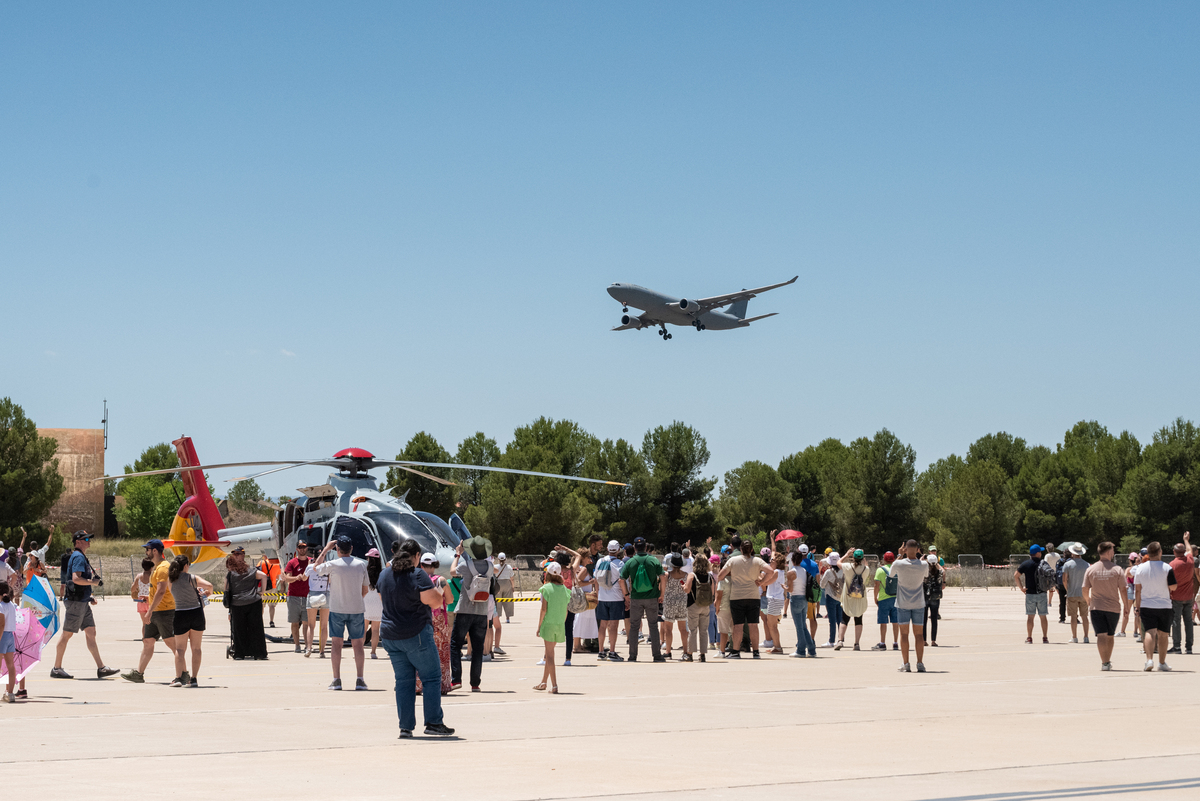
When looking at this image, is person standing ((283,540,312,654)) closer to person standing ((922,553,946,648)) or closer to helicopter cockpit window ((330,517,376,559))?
helicopter cockpit window ((330,517,376,559))

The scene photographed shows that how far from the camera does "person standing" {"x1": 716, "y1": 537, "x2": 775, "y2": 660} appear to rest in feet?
63.3

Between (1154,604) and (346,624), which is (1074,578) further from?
(346,624)

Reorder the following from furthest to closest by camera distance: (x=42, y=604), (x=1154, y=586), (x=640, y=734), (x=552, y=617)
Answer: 1. (x=1154, y=586)
2. (x=552, y=617)
3. (x=42, y=604)
4. (x=640, y=734)

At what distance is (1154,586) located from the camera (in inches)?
680

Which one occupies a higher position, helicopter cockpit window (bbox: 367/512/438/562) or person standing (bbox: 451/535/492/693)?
helicopter cockpit window (bbox: 367/512/438/562)

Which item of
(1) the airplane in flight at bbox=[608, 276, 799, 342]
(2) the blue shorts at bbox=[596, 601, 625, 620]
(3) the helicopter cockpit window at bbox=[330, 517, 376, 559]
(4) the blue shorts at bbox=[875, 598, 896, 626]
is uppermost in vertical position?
(1) the airplane in flight at bbox=[608, 276, 799, 342]

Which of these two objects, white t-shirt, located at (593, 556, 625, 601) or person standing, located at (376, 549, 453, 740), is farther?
white t-shirt, located at (593, 556, 625, 601)

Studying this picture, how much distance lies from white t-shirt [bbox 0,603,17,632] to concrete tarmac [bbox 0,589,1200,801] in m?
0.82

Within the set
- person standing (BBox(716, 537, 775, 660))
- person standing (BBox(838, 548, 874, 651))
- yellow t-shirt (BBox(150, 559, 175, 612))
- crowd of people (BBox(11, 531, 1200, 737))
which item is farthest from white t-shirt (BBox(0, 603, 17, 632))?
person standing (BBox(838, 548, 874, 651))

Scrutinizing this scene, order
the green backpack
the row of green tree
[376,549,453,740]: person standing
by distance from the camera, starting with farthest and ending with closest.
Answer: the row of green tree < the green backpack < [376,549,453,740]: person standing

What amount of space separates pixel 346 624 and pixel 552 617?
249 centimetres

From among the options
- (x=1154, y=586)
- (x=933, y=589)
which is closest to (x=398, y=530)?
(x=933, y=589)

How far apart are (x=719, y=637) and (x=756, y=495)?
239 ft

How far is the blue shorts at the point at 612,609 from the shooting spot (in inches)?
765
